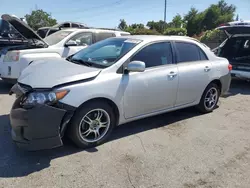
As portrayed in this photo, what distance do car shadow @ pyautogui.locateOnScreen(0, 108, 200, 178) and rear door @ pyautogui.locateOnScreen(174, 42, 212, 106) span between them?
0.67 m

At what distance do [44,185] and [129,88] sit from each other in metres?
1.76

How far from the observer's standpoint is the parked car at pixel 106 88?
303cm

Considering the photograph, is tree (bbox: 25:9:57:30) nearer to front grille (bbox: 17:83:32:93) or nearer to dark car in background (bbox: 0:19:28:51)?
dark car in background (bbox: 0:19:28:51)

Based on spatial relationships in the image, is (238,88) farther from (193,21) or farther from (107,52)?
(193,21)

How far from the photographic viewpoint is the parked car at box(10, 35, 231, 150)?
3.03 meters

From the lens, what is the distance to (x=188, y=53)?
470cm

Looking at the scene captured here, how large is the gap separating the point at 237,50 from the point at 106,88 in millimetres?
7105

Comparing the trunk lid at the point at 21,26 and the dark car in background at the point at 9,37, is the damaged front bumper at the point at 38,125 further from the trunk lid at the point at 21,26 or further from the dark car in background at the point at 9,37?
the dark car in background at the point at 9,37

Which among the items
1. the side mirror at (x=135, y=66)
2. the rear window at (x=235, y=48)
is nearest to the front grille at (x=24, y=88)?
the side mirror at (x=135, y=66)

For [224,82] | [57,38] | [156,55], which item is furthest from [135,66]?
[57,38]

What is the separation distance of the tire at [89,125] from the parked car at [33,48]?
10.7ft

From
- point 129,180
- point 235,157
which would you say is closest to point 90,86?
point 129,180

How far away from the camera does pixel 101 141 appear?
11.9 ft

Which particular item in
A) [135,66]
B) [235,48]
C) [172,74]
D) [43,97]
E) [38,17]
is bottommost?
[43,97]
